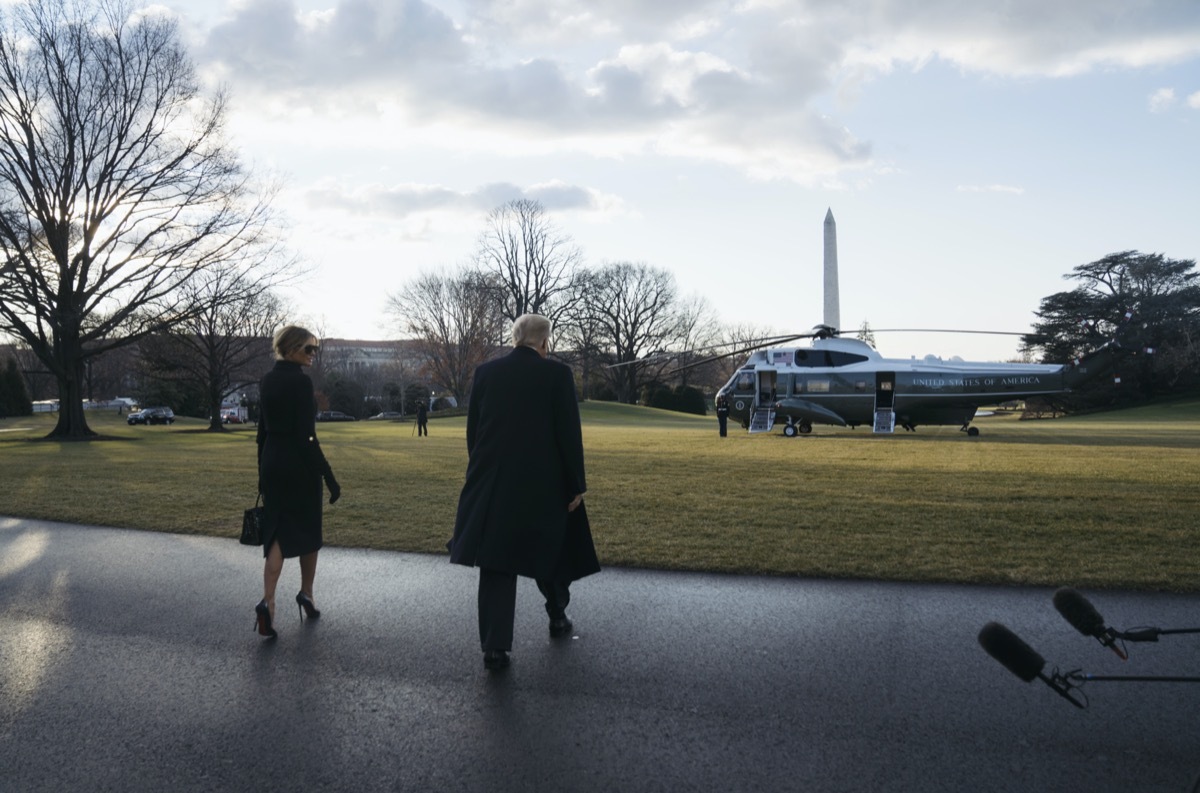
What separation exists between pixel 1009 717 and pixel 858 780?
1.16 meters

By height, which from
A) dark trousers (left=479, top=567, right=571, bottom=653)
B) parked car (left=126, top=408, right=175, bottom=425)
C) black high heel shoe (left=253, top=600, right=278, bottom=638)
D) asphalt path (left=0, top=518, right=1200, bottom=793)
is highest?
dark trousers (left=479, top=567, right=571, bottom=653)

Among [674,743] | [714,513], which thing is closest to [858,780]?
[674,743]

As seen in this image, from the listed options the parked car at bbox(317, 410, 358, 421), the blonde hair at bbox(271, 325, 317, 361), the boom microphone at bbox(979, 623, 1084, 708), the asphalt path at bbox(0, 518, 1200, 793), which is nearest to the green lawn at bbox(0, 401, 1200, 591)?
the asphalt path at bbox(0, 518, 1200, 793)

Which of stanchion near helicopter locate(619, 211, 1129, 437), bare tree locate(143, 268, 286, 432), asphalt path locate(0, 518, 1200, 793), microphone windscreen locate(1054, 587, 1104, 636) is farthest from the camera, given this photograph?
bare tree locate(143, 268, 286, 432)

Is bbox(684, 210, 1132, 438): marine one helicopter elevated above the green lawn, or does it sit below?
above

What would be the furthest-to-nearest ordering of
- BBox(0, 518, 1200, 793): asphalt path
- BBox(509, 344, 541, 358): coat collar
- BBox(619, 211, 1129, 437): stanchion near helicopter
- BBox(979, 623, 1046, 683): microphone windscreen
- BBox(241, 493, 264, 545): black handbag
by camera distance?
1. BBox(619, 211, 1129, 437): stanchion near helicopter
2. BBox(241, 493, 264, 545): black handbag
3. BBox(509, 344, 541, 358): coat collar
4. BBox(0, 518, 1200, 793): asphalt path
5. BBox(979, 623, 1046, 683): microphone windscreen

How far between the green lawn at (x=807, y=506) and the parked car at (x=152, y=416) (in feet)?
158

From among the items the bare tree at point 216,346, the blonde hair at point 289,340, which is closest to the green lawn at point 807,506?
the blonde hair at point 289,340

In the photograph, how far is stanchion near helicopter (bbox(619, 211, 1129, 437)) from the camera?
87.4 feet

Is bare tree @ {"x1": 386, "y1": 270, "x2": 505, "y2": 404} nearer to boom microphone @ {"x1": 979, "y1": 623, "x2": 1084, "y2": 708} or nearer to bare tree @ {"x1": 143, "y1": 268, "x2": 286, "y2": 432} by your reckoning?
bare tree @ {"x1": 143, "y1": 268, "x2": 286, "y2": 432}

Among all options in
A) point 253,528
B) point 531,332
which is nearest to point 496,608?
point 531,332

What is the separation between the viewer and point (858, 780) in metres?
3.53

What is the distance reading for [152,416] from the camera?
213 feet

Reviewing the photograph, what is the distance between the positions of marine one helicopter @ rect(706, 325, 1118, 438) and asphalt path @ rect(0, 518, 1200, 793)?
21.4 meters
